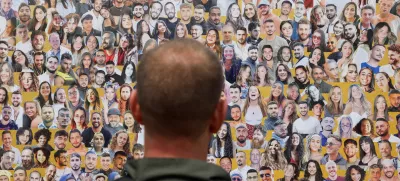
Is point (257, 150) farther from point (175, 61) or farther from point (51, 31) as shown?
point (175, 61)

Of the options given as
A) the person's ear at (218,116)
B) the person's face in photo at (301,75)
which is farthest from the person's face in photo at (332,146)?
the person's ear at (218,116)

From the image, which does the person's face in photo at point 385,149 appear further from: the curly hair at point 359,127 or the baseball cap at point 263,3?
A: the baseball cap at point 263,3

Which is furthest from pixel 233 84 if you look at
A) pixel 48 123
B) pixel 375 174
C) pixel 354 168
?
pixel 48 123

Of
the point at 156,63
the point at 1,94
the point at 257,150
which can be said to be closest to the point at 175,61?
the point at 156,63

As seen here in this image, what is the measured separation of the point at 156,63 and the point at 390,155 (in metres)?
2.28

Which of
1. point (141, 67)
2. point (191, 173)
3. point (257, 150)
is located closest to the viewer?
point (191, 173)

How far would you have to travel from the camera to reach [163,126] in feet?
3.87

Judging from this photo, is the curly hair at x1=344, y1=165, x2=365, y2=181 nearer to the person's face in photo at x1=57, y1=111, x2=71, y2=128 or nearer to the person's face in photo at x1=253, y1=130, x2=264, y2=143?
the person's face in photo at x1=253, y1=130, x2=264, y2=143

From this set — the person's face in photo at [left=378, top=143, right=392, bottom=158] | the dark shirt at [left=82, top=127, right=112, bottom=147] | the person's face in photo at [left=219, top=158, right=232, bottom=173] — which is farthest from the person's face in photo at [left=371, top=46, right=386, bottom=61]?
the dark shirt at [left=82, top=127, right=112, bottom=147]

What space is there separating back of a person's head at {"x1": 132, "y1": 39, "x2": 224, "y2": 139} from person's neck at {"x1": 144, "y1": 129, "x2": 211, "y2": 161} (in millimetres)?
10

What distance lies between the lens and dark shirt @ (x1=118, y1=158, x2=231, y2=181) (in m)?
1.08

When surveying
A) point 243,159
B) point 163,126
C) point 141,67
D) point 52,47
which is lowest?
point 243,159

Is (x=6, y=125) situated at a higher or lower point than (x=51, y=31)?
lower

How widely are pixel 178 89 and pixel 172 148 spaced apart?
0.37 feet
